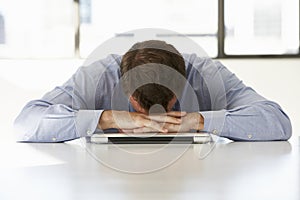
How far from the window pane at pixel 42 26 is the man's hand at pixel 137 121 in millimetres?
2807

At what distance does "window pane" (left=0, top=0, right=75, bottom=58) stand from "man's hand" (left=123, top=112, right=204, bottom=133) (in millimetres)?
2878

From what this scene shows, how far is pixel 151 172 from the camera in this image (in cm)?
106

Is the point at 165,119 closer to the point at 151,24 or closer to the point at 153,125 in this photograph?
the point at 153,125

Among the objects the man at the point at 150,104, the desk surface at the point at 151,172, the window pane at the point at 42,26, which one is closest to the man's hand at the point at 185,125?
the man at the point at 150,104

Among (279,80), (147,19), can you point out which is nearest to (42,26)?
(147,19)

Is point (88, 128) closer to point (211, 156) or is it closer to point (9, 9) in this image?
point (211, 156)

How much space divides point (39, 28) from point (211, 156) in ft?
11.3

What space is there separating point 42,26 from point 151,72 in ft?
9.34

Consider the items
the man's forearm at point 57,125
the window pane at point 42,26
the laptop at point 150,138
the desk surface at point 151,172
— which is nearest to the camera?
the desk surface at point 151,172

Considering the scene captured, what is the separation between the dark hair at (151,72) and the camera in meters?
1.82

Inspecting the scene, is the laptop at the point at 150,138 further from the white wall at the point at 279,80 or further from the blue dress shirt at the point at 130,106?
the white wall at the point at 279,80

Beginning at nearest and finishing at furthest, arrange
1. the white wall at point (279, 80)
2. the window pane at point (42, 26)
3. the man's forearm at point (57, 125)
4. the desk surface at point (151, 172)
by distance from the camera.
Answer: the desk surface at point (151, 172) < the man's forearm at point (57, 125) < the white wall at point (279, 80) < the window pane at point (42, 26)

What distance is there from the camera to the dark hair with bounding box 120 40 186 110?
5.98ft

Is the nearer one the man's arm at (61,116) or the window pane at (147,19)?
the man's arm at (61,116)
